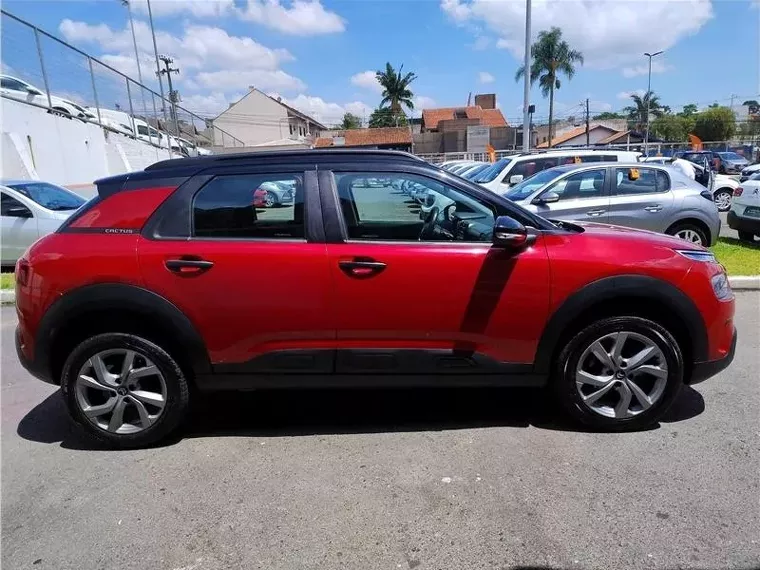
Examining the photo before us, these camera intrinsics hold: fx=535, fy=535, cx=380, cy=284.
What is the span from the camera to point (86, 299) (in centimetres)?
320

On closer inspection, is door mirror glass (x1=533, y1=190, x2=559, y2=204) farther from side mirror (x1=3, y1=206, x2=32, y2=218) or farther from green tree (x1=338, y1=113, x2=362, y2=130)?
green tree (x1=338, y1=113, x2=362, y2=130)

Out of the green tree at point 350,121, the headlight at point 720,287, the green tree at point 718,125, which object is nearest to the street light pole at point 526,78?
the headlight at point 720,287

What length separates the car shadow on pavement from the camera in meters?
3.58

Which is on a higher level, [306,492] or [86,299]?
[86,299]

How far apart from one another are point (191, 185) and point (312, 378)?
1.42 metres

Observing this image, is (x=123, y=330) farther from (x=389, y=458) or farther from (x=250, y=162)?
(x=389, y=458)

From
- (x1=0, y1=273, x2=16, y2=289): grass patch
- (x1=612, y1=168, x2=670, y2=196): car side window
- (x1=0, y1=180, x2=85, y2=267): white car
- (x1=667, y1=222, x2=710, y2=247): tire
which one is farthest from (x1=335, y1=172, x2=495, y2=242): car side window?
(x1=0, y1=180, x2=85, y2=267): white car

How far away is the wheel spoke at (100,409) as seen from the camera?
333 cm

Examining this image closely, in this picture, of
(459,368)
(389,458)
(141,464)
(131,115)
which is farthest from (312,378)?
(131,115)

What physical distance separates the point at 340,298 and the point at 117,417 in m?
1.60

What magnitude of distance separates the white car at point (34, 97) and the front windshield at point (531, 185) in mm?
13664

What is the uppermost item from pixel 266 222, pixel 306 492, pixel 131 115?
pixel 131 115

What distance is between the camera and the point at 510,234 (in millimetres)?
3086

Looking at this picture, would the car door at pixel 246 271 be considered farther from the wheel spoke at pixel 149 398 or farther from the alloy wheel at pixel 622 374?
the alloy wheel at pixel 622 374
